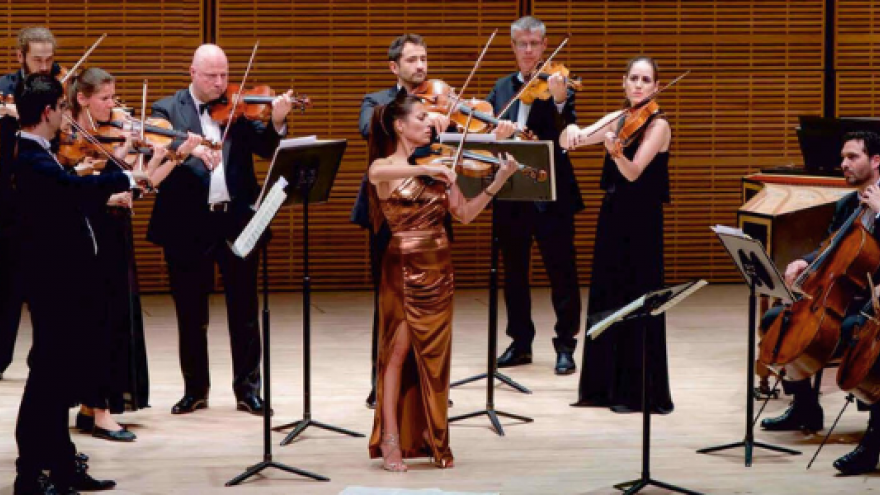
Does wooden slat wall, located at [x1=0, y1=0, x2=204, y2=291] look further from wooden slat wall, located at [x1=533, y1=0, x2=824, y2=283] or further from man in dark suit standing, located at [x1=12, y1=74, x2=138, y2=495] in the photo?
man in dark suit standing, located at [x1=12, y1=74, x2=138, y2=495]

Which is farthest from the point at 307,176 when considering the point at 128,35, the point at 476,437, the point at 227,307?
the point at 128,35

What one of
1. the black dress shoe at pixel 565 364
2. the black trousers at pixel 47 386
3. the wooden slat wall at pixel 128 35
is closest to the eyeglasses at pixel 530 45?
the black dress shoe at pixel 565 364

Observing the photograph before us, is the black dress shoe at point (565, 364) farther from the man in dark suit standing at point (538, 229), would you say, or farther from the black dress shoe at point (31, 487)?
the black dress shoe at point (31, 487)

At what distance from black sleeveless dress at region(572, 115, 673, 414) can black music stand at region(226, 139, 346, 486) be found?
3.76ft

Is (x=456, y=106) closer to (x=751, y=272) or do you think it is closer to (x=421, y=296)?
(x=421, y=296)

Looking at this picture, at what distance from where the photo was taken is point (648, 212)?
551 centimetres

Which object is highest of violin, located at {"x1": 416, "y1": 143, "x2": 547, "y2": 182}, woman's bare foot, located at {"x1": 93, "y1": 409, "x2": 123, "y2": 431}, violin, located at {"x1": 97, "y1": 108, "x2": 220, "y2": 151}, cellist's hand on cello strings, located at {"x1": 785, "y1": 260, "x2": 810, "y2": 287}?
violin, located at {"x1": 97, "y1": 108, "x2": 220, "y2": 151}

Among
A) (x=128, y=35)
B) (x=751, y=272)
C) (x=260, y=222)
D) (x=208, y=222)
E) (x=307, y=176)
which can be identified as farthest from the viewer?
(x=128, y=35)

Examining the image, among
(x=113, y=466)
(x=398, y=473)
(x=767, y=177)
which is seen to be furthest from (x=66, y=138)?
(x=767, y=177)

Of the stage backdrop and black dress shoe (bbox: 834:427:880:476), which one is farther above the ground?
the stage backdrop

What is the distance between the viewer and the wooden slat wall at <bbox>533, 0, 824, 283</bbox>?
8508mm

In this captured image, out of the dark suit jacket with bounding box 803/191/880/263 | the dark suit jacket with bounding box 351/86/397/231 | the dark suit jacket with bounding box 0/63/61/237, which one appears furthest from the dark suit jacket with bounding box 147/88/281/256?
the dark suit jacket with bounding box 803/191/880/263

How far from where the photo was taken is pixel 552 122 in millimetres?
6266

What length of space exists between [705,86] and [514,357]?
291cm
